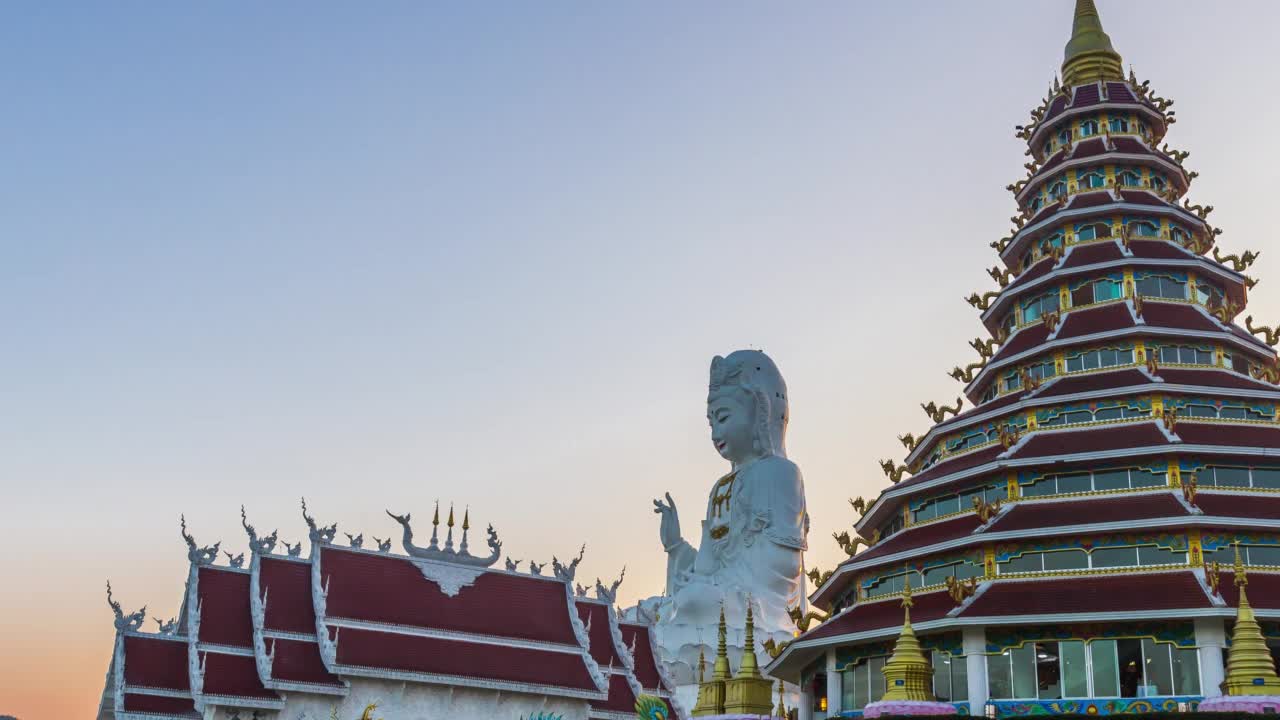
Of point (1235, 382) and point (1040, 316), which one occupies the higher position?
point (1040, 316)

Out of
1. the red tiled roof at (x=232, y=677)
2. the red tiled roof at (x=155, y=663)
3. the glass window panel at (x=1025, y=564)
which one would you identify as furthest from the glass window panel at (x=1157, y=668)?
the red tiled roof at (x=155, y=663)

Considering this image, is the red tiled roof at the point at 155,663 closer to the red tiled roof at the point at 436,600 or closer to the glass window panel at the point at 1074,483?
the red tiled roof at the point at 436,600

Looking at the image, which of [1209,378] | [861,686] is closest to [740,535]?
[861,686]

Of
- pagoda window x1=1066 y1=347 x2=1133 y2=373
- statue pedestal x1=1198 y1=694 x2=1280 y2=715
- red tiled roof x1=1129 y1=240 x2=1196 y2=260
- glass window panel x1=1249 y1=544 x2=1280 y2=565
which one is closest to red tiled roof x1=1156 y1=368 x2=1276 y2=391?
pagoda window x1=1066 y1=347 x2=1133 y2=373

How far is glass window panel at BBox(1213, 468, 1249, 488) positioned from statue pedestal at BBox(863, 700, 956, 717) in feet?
28.6

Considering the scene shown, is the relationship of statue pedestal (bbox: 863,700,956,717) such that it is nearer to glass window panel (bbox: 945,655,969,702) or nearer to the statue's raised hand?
glass window panel (bbox: 945,655,969,702)

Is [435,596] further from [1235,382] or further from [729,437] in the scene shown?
[1235,382]

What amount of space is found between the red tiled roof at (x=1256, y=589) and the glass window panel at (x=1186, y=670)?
1.31 m

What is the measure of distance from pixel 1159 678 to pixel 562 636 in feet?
73.9

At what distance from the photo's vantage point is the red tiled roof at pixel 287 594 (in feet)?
131

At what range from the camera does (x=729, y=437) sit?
198 feet

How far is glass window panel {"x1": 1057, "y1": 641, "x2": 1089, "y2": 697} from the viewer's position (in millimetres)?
26406

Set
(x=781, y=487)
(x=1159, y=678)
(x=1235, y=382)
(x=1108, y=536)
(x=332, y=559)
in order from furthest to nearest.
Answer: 1. (x=781, y=487)
2. (x=332, y=559)
3. (x=1235, y=382)
4. (x=1108, y=536)
5. (x=1159, y=678)

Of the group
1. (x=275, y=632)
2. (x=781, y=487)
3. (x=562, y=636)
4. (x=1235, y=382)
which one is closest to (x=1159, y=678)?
(x=1235, y=382)
